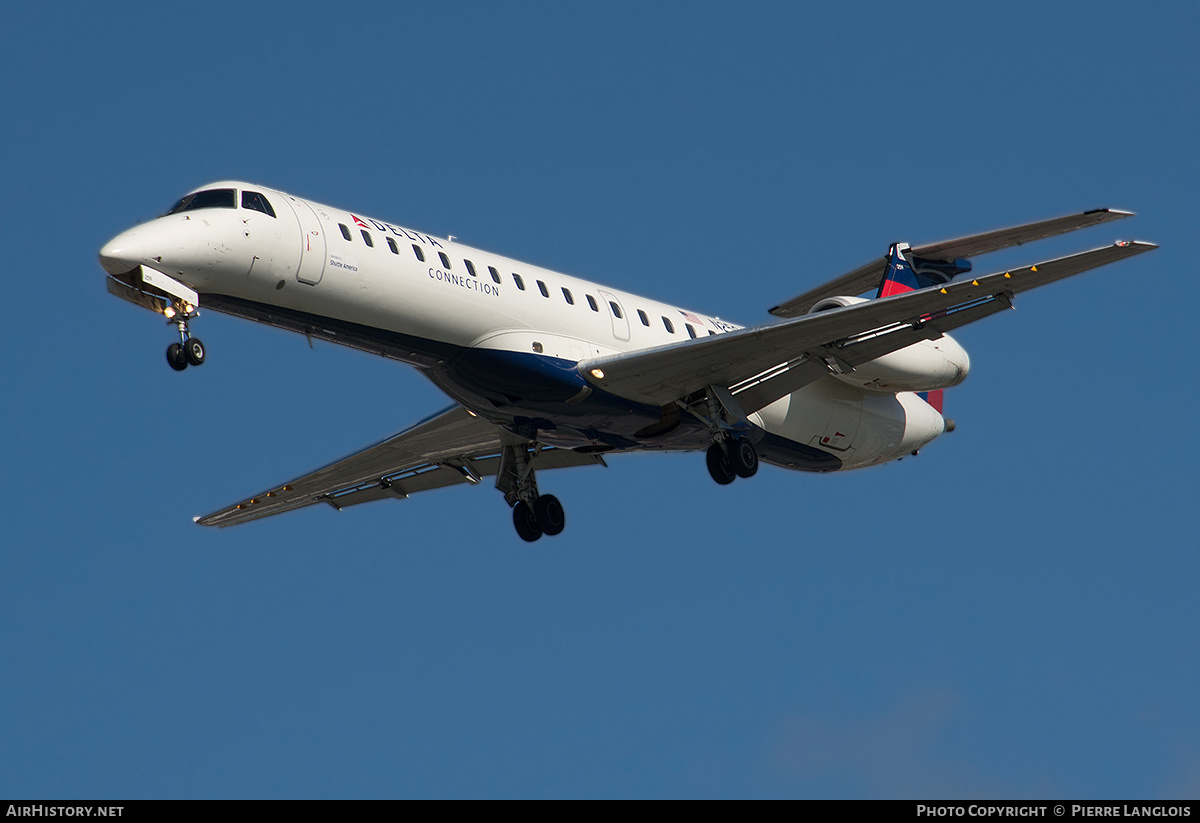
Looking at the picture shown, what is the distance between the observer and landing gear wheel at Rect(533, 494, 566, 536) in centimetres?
2392

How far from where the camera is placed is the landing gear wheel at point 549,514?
23.9 meters

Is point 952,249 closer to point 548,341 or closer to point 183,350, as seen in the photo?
point 548,341

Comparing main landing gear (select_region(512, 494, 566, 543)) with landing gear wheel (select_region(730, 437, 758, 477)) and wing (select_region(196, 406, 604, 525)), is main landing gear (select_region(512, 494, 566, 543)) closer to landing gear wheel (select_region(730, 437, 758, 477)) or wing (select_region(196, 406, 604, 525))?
wing (select_region(196, 406, 604, 525))

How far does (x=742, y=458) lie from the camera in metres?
22.1

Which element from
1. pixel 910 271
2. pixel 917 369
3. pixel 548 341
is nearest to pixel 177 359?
pixel 548 341

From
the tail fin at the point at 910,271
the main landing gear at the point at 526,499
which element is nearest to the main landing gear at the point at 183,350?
the main landing gear at the point at 526,499

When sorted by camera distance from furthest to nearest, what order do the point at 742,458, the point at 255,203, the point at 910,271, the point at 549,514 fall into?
the point at 910,271 < the point at 549,514 < the point at 742,458 < the point at 255,203

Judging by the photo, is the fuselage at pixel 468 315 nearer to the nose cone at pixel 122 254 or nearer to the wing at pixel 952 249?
the nose cone at pixel 122 254

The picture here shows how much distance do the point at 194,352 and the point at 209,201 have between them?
2.17 meters
